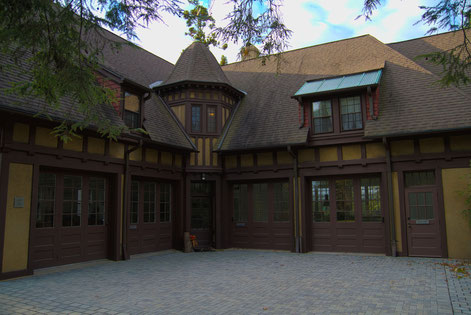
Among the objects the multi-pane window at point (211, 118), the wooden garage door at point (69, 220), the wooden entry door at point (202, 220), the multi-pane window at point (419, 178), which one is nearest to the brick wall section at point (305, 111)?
the multi-pane window at point (211, 118)

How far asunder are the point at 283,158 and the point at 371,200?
3339 millimetres

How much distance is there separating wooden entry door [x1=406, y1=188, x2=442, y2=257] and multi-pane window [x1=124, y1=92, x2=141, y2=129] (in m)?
9.13

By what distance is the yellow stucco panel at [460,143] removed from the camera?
1045 centimetres

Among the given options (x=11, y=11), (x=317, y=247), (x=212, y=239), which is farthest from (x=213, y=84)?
(x=11, y=11)

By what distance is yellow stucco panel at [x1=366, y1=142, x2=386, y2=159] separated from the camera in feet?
38.3

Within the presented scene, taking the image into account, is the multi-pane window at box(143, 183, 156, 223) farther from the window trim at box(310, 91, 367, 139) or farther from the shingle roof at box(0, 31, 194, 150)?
the window trim at box(310, 91, 367, 139)

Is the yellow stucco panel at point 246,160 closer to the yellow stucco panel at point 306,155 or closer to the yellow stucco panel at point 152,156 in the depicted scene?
the yellow stucco panel at point 306,155

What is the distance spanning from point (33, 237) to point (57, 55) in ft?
16.8

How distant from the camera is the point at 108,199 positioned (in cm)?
1111

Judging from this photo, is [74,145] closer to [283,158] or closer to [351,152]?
[283,158]

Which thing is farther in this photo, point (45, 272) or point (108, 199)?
point (108, 199)

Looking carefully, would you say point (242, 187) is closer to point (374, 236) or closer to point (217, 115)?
point (217, 115)

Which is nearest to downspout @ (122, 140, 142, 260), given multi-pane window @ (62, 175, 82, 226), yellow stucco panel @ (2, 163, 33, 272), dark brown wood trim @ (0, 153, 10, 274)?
multi-pane window @ (62, 175, 82, 226)

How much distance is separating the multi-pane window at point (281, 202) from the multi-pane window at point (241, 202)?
1182 millimetres
